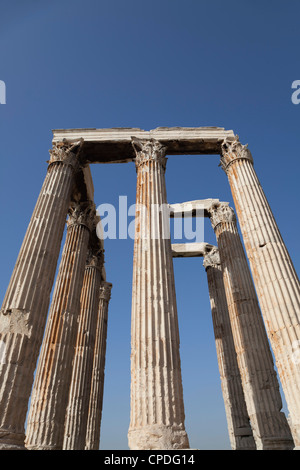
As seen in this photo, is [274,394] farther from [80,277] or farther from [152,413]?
[80,277]

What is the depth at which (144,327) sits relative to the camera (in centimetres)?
1010

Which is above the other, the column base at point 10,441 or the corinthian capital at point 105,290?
the corinthian capital at point 105,290

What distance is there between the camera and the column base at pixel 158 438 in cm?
809

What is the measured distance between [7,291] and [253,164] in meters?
12.2

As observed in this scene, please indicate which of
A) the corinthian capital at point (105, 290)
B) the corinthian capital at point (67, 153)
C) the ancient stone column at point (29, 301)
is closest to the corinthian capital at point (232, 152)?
the corinthian capital at point (67, 153)

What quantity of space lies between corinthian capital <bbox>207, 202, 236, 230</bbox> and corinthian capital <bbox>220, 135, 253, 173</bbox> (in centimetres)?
453

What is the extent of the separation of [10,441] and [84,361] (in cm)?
871

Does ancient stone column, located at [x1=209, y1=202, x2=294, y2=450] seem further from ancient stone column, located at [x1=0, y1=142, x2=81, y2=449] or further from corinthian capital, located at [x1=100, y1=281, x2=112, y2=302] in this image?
corinthian capital, located at [x1=100, y1=281, x2=112, y2=302]

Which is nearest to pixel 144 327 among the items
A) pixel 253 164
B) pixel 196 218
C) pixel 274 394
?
pixel 274 394

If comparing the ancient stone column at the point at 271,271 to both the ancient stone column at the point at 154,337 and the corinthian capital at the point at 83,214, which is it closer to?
the ancient stone column at the point at 154,337

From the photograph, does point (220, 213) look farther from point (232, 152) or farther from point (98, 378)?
point (98, 378)

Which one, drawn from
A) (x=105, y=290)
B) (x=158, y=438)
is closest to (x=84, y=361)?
(x=105, y=290)

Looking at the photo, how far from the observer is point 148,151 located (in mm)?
15422

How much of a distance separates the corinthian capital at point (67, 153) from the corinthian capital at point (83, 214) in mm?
3095
